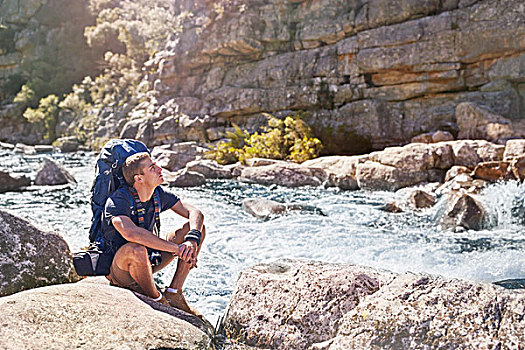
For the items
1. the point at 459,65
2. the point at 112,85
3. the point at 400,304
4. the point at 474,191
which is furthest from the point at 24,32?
the point at 400,304

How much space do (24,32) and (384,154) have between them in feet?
120

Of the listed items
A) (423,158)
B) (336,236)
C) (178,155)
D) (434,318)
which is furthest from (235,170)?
(434,318)

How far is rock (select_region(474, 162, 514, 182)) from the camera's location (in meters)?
8.32

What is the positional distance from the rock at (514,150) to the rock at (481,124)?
2.00 metres

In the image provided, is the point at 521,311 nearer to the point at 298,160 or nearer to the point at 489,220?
the point at 489,220

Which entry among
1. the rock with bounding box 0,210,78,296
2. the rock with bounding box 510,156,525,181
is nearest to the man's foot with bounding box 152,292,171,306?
the rock with bounding box 0,210,78,296

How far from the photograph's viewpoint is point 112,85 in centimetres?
2698

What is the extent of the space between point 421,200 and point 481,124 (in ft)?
17.9

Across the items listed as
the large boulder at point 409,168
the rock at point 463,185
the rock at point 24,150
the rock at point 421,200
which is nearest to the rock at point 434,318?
the rock at point 421,200

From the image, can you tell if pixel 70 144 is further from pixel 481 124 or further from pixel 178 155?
pixel 481 124

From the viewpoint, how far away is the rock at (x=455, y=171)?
30.0 feet

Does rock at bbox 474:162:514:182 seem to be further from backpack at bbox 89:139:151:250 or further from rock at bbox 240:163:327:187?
backpack at bbox 89:139:151:250

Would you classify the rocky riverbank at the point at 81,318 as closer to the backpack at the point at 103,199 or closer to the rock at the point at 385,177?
the backpack at the point at 103,199

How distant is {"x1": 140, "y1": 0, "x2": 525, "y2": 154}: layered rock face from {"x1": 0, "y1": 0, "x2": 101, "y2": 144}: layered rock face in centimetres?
1742
